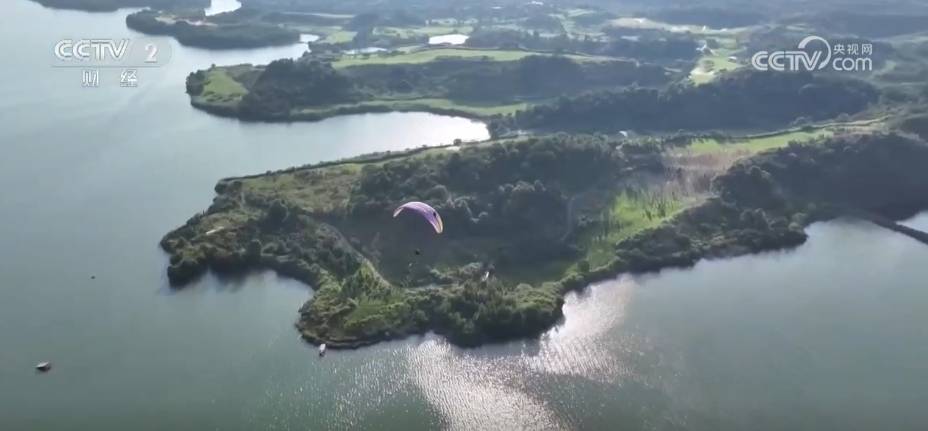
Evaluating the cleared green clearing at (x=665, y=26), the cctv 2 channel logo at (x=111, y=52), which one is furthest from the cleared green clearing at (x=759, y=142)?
the cctv 2 channel logo at (x=111, y=52)

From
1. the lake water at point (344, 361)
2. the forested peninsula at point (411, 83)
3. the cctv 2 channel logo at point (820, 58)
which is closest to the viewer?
Answer: the lake water at point (344, 361)

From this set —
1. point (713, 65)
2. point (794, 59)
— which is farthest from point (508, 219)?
point (794, 59)

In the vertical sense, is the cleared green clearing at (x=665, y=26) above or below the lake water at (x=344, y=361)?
above

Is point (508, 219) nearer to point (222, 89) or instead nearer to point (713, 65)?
point (222, 89)

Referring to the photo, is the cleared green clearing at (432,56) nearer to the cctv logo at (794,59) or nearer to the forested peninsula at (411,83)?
the forested peninsula at (411,83)

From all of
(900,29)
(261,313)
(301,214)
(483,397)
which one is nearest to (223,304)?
(261,313)
